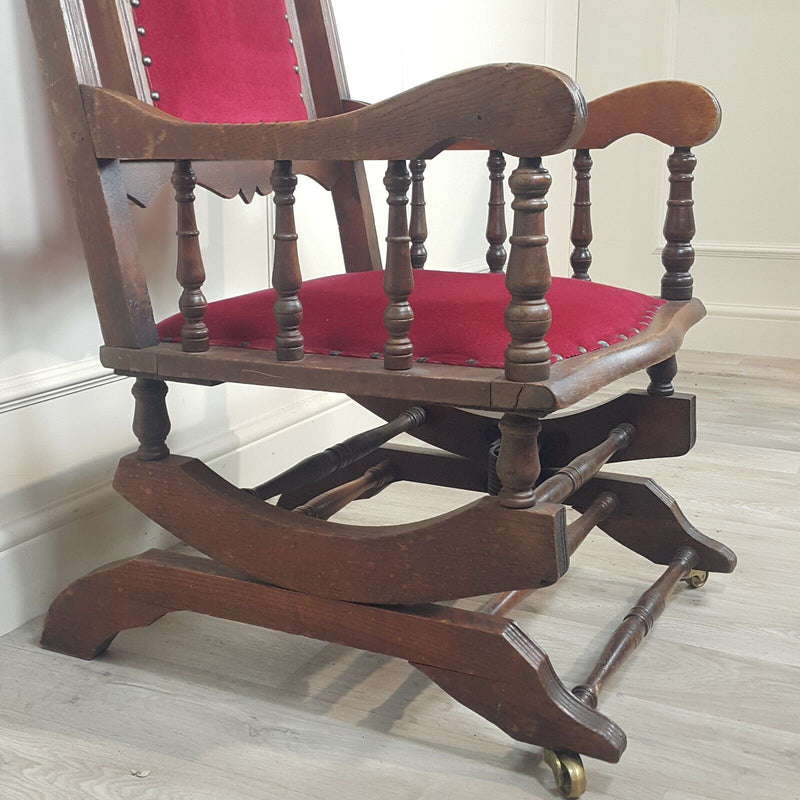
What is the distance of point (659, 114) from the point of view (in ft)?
4.15

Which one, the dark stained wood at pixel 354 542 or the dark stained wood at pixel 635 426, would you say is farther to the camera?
the dark stained wood at pixel 635 426

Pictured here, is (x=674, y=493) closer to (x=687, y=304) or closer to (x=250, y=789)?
Answer: (x=687, y=304)

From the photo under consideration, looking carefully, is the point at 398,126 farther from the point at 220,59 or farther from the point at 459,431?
the point at 459,431

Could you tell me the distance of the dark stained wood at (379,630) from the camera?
0.98 m

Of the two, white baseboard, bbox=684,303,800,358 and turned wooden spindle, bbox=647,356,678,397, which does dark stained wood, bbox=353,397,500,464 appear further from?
white baseboard, bbox=684,303,800,358

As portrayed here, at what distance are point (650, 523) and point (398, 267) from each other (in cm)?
67

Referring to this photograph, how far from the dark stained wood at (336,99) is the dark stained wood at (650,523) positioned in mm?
492

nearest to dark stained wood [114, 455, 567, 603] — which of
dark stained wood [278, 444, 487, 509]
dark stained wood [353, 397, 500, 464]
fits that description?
dark stained wood [278, 444, 487, 509]

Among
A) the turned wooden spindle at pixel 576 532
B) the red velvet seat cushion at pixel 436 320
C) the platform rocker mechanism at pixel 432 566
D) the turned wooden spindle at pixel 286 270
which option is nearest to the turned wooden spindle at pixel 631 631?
the platform rocker mechanism at pixel 432 566

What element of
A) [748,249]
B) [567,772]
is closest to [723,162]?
[748,249]

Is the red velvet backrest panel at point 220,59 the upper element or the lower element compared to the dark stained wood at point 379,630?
upper

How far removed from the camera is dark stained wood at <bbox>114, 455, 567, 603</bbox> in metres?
0.96

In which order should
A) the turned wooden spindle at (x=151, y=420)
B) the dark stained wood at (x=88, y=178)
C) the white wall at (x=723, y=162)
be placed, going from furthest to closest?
the white wall at (x=723, y=162)
the turned wooden spindle at (x=151, y=420)
the dark stained wood at (x=88, y=178)

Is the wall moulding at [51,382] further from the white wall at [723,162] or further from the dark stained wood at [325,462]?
the white wall at [723,162]
